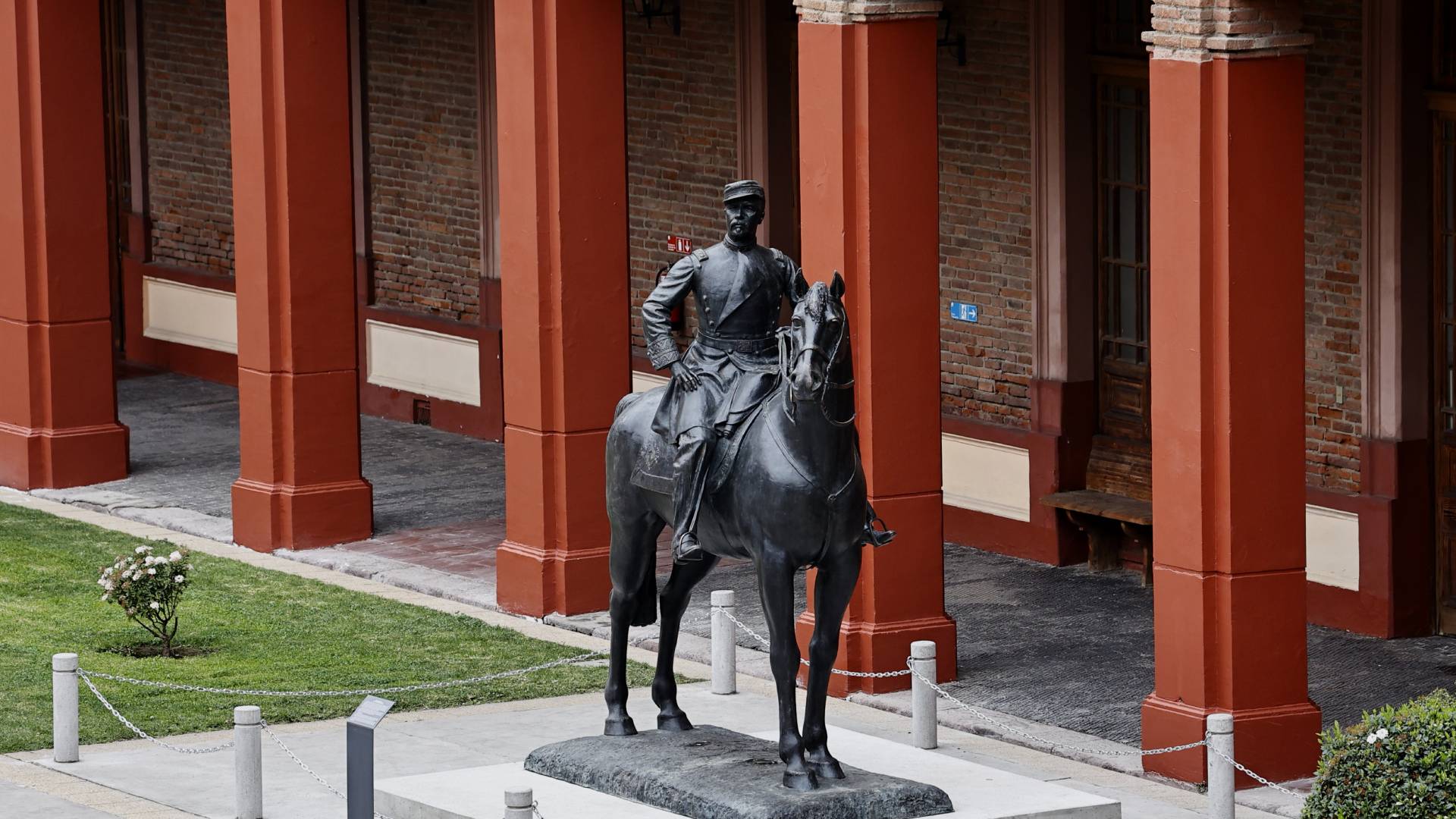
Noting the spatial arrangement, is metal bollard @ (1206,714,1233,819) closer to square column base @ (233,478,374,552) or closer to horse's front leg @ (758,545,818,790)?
horse's front leg @ (758,545,818,790)

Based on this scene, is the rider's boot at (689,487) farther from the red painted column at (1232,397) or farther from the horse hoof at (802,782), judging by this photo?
the red painted column at (1232,397)

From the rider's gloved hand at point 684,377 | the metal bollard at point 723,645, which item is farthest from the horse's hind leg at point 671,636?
the metal bollard at point 723,645

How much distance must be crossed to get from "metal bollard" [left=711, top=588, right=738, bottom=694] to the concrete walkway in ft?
0.40

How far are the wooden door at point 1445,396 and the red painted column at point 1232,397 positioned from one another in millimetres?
3179

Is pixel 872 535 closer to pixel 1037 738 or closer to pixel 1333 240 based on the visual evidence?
pixel 1037 738

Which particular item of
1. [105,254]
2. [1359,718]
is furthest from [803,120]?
[105,254]

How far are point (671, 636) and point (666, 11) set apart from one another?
32.7ft

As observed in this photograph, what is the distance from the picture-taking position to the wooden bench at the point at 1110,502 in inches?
743

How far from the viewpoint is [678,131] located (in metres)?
22.5

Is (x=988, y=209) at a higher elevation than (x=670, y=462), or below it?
higher

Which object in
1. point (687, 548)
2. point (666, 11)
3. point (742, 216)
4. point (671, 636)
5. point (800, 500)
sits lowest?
point (671, 636)

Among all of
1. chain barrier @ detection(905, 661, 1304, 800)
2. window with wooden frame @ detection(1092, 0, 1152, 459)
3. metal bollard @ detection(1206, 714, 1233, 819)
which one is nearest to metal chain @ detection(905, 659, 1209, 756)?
chain barrier @ detection(905, 661, 1304, 800)

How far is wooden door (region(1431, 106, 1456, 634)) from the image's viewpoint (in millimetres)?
17109

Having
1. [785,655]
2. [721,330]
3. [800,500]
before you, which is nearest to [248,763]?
[785,655]
